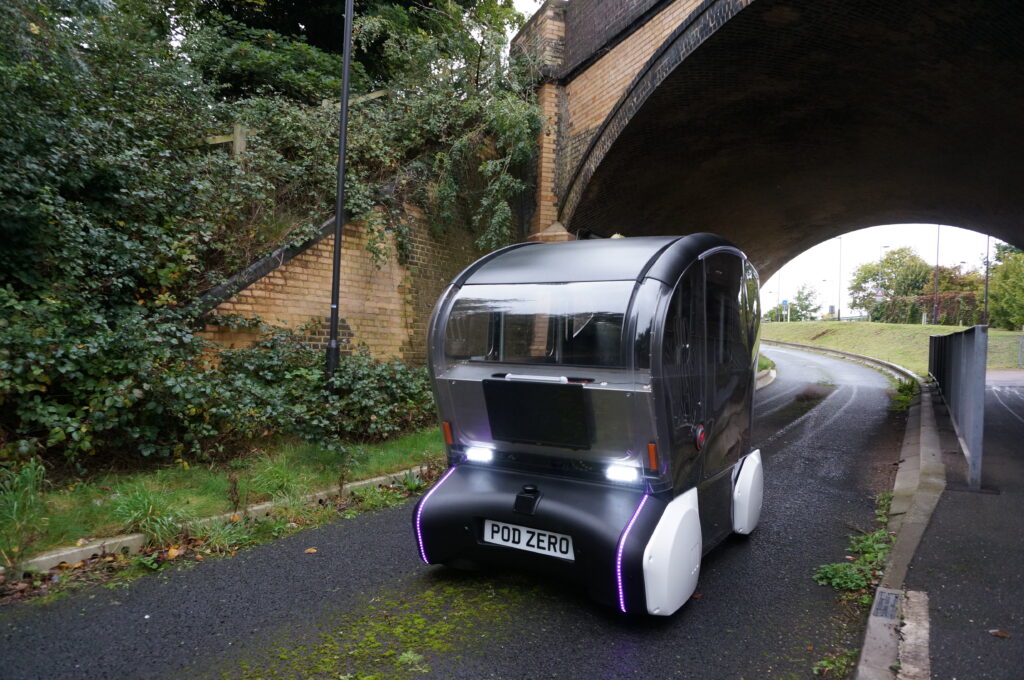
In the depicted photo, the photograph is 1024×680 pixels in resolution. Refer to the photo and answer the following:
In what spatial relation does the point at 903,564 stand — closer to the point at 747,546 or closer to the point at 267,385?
the point at 747,546

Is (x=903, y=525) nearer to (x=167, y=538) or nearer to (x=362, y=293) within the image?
(x=167, y=538)

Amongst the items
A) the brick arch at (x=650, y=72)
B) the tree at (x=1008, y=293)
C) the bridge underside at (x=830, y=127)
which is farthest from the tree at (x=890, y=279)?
the brick arch at (x=650, y=72)

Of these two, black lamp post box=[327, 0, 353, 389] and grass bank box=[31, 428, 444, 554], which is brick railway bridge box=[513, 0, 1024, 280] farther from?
grass bank box=[31, 428, 444, 554]

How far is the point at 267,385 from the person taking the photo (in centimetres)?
634

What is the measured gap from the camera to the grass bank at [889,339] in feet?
101

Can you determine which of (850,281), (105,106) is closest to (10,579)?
(105,106)

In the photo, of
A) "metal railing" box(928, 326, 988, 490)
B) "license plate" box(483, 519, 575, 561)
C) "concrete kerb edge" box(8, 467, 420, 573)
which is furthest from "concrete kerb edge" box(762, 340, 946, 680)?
"concrete kerb edge" box(8, 467, 420, 573)

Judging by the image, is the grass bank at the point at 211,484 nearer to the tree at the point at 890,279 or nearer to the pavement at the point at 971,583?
the pavement at the point at 971,583

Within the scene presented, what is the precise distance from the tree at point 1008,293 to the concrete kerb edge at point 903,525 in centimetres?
3678

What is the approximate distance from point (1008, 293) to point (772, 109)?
130ft

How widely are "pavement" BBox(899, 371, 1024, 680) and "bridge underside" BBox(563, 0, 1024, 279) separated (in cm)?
538

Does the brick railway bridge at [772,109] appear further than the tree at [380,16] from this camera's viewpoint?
No

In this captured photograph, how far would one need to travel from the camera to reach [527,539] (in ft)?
10.9

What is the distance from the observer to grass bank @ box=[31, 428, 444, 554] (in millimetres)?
4078
